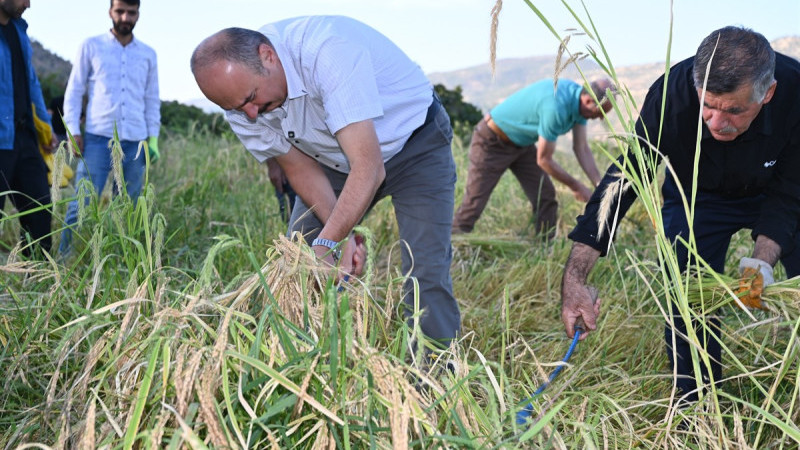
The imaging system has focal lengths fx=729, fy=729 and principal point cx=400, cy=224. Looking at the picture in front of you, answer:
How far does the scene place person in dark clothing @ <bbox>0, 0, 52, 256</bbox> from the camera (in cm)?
337

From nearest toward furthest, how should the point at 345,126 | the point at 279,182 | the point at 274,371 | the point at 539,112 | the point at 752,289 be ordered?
the point at 274,371, the point at 752,289, the point at 345,126, the point at 279,182, the point at 539,112

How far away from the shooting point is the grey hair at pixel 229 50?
219 centimetres

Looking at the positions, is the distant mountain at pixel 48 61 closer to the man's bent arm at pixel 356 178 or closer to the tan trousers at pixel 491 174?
the tan trousers at pixel 491 174

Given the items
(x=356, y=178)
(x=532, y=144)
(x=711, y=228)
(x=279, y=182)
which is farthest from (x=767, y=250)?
(x=279, y=182)

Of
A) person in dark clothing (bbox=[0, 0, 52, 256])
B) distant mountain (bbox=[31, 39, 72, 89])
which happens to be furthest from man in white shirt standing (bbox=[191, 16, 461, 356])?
distant mountain (bbox=[31, 39, 72, 89])

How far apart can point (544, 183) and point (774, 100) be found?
9.90 feet

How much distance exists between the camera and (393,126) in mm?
2682

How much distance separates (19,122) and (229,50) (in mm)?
1886

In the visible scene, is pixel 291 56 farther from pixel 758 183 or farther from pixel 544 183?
pixel 544 183

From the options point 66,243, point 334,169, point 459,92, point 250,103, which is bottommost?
point 459,92

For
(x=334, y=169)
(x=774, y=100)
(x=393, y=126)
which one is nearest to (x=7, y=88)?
(x=334, y=169)

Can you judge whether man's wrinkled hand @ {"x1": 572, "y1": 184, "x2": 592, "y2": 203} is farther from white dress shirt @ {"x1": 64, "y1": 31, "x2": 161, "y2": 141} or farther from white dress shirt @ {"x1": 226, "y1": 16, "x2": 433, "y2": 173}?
white dress shirt @ {"x1": 64, "y1": 31, "x2": 161, "y2": 141}

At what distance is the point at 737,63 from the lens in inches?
79.0

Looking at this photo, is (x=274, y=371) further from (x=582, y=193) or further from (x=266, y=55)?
(x=582, y=193)
